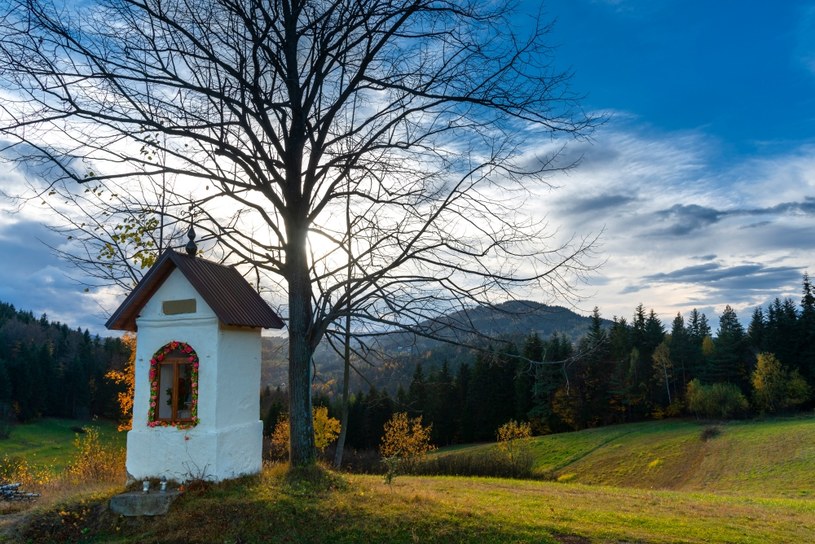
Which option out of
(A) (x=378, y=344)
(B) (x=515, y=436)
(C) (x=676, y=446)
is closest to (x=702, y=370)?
(C) (x=676, y=446)

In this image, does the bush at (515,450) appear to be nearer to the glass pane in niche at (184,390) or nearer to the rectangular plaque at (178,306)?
the glass pane in niche at (184,390)

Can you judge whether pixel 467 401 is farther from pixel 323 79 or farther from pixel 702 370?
pixel 323 79

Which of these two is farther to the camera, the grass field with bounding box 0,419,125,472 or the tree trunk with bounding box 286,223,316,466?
the grass field with bounding box 0,419,125,472

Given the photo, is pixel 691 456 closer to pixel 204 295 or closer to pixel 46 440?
pixel 204 295

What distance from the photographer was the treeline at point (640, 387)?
190 feet

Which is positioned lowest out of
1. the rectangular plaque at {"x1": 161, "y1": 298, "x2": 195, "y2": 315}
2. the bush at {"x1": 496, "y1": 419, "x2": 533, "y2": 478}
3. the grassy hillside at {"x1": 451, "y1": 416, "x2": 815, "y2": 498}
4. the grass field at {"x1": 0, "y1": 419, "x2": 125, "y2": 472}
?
the grassy hillside at {"x1": 451, "y1": 416, "x2": 815, "y2": 498}

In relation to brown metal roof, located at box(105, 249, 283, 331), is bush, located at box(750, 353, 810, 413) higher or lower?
lower

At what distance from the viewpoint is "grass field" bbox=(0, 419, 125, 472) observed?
1793 inches

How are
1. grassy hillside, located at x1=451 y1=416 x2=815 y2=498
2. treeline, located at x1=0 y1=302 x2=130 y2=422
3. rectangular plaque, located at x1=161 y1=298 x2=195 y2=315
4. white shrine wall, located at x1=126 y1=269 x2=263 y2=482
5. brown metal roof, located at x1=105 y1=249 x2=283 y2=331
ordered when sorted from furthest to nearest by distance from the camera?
treeline, located at x1=0 y1=302 x2=130 y2=422
grassy hillside, located at x1=451 y1=416 x2=815 y2=498
rectangular plaque, located at x1=161 y1=298 x2=195 y2=315
brown metal roof, located at x1=105 y1=249 x2=283 y2=331
white shrine wall, located at x1=126 y1=269 x2=263 y2=482

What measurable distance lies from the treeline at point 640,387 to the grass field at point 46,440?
1022 inches

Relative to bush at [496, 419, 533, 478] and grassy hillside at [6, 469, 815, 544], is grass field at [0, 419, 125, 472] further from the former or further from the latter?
grassy hillside at [6, 469, 815, 544]

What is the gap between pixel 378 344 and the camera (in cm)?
1183

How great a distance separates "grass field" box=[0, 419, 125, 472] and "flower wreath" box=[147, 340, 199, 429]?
3649 centimetres

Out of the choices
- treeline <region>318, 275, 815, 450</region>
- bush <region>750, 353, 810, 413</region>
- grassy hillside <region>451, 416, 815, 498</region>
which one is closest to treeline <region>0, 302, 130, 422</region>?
treeline <region>318, 275, 815, 450</region>
